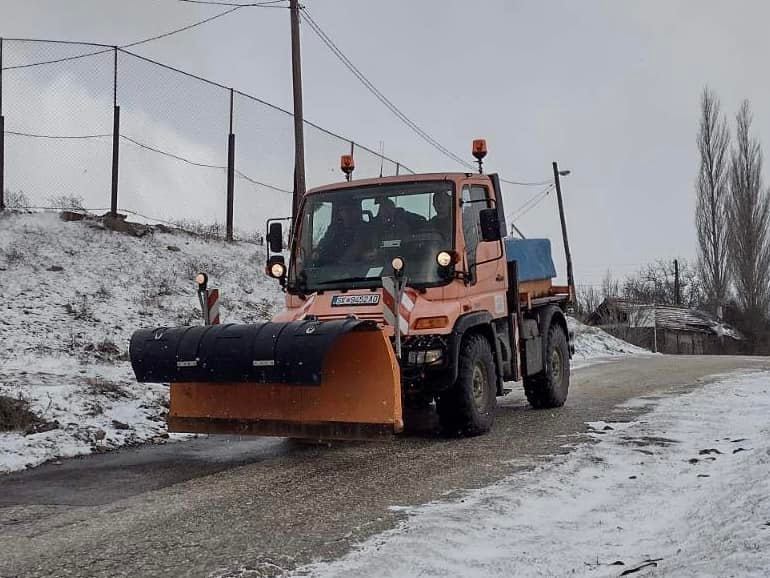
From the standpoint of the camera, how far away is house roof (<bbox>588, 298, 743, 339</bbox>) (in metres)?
45.7

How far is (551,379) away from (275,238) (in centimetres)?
387

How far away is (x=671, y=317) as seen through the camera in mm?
48938

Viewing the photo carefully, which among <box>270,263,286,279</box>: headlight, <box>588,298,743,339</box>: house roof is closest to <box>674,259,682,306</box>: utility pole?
<box>588,298,743,339</box>: house roof

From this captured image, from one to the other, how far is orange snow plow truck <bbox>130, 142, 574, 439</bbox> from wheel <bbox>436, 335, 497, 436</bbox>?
0.01m

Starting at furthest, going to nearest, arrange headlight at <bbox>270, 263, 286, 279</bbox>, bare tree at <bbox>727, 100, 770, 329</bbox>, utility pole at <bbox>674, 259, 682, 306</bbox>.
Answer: utility pole at <bbox>674, 259, 682, 306</bbox> < bare tree at <bbox>727, 100, 770, 329</bbox> < headlight at <bbox>270, 263, 286, 279</bbox>

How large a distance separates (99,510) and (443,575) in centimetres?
269

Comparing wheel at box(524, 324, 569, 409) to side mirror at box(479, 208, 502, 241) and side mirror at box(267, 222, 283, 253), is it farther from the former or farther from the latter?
side mirror at box(267, 222, 283, 253)

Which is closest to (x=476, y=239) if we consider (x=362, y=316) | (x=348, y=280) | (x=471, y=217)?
(x=471, y=217)

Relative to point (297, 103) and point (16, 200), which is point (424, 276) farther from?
point (16, 200)

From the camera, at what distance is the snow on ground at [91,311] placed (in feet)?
28.6

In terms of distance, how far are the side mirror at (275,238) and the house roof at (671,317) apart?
3845cm

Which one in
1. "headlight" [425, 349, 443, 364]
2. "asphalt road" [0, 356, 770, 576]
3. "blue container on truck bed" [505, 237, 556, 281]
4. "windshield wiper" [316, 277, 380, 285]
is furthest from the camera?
"blue container on truck bed" [505, 237, 556, 281]

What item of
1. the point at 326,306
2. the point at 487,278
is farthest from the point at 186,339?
the point at 487,278

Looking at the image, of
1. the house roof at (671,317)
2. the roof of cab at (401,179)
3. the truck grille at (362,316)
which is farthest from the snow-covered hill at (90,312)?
the house roof at (671,317)
